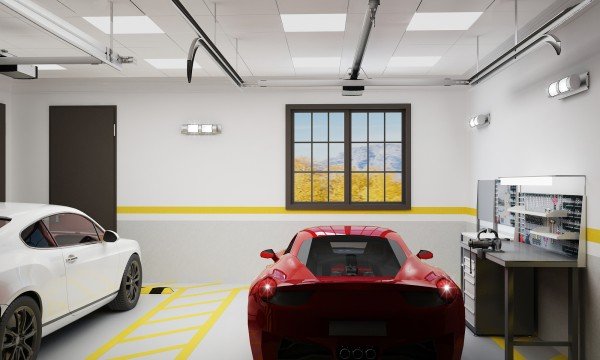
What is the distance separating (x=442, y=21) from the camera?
5.26 meters

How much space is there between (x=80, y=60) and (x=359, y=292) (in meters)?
3.82

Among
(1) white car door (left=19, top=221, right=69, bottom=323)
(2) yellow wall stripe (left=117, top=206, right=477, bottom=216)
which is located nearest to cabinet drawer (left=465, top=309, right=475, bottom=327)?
(2) yellow wall stripe (left=117, top=206, right=477, bottom=216)

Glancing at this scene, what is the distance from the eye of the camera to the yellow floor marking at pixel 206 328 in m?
4.51

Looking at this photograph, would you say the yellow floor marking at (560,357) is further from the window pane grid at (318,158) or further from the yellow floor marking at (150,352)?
the window pane grid at (318,158)

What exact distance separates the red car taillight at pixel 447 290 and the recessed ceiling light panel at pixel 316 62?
4.33 meters

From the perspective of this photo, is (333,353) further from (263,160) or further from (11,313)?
(263,160)

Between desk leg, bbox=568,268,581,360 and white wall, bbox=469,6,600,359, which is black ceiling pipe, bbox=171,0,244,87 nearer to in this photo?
white wall, bbox=469,6,600,359

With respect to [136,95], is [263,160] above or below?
below

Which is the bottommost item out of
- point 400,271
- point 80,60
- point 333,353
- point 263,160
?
point 333,353

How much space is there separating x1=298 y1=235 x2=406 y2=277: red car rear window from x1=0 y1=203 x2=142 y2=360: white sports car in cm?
221

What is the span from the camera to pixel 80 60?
16.3 ft

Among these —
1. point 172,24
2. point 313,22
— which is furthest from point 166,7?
point 313,22

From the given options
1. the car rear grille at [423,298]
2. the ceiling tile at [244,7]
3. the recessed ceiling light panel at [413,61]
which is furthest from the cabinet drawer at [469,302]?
the ceiling tile at [244,7]

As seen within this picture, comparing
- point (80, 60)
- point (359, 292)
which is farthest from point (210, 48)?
point (359, 292)
